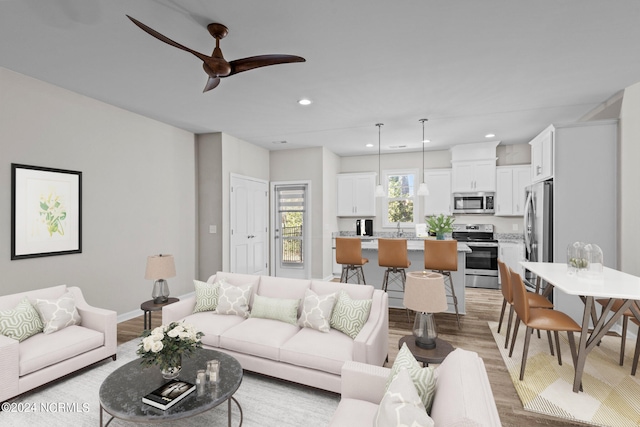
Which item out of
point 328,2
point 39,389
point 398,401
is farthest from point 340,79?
point 39,389

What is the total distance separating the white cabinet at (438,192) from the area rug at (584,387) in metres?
3.56

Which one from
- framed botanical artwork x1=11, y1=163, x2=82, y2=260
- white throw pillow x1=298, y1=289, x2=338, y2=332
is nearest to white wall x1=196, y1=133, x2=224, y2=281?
framed botanical artwork x1=11, y1=163, x2=82, y2=260

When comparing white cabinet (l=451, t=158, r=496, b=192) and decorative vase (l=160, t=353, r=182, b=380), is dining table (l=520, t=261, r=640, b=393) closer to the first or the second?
decorative vase (l=160, t=353, r=182, b=380)

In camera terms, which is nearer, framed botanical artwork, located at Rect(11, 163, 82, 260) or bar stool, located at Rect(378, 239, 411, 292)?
framed botanical artwork, located at Rect(11, 163, 82, 260)

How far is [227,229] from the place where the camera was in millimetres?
5473

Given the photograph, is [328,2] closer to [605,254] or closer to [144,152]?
[144,152]

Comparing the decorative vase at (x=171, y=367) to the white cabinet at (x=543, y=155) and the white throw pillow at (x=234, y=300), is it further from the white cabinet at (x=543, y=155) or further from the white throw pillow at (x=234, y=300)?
the white cabinet at (x=543, y=155)

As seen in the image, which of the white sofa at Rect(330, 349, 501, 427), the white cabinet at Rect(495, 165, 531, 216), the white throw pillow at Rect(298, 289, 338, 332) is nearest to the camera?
the white sofa at Rect(330, 349, 501, 427)

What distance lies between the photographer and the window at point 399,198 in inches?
277

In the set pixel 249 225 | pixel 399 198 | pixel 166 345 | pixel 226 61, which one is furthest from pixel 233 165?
pixel 166 345

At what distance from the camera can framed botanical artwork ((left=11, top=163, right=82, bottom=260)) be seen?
3.19 m

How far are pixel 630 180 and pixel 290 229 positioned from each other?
539cm

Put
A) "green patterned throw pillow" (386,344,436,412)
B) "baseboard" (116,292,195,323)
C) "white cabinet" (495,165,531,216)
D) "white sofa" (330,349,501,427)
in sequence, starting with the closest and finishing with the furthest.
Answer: "white sofa" (330,349,501,427) < "green patterned throw pillow" (386,344,436,412) < "baseboard" (116,292,195,323) < "white cabinet" (495,165,531,216)

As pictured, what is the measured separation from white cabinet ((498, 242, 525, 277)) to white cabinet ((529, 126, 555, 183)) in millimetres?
1720
